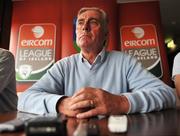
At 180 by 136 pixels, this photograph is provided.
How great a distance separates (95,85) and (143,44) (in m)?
1.64

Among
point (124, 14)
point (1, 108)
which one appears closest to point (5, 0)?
point (124, 14)

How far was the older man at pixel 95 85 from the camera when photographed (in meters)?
0.69

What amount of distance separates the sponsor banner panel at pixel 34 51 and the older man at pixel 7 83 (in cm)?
110

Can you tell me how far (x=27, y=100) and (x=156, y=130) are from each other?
505 mm

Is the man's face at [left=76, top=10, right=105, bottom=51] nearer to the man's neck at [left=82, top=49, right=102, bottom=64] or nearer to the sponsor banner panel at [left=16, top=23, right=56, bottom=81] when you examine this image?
the man's neck at [left=82, top=49, right=102, bottom=64]

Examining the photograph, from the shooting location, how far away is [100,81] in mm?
1038

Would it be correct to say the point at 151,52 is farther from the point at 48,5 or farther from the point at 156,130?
the point at 156,130

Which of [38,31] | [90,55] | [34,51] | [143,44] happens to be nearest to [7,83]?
[90,55]

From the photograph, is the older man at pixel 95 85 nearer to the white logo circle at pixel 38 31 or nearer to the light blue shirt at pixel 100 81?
the light blue shirt at pixel 100 81

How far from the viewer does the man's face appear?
3.77 ft

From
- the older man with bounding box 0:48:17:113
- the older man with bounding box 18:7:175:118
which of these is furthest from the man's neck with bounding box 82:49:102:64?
the older man with bounding box 0:48:17:113

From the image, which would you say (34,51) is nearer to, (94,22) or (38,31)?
(38,31)

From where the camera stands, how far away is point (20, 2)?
276cm

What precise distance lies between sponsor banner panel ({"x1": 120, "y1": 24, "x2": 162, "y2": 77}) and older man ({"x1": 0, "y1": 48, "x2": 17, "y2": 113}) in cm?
146
